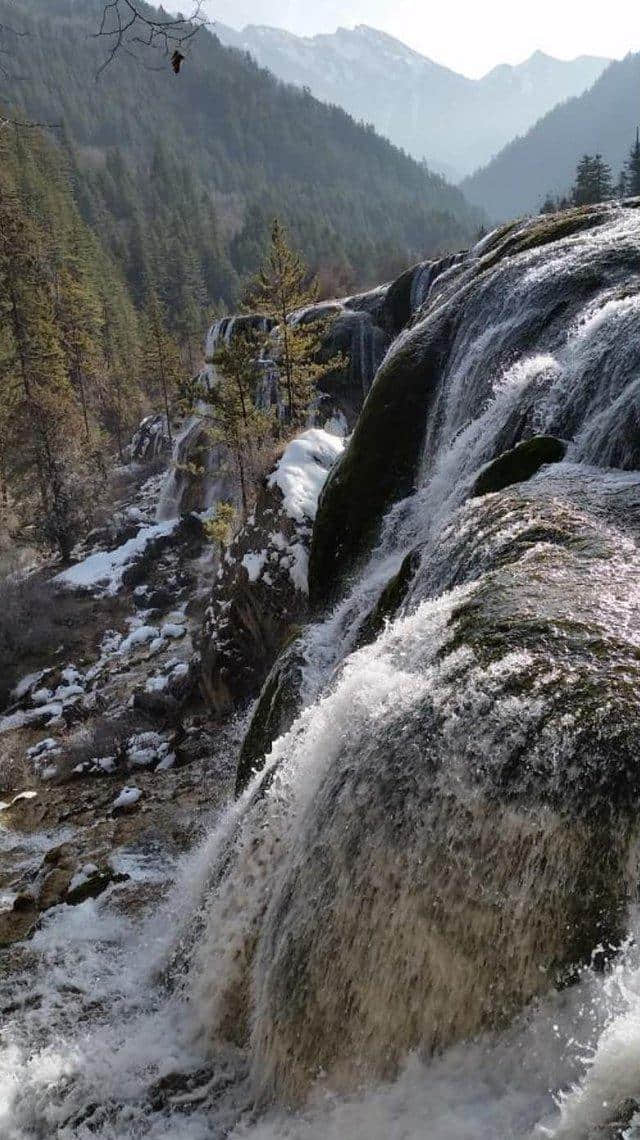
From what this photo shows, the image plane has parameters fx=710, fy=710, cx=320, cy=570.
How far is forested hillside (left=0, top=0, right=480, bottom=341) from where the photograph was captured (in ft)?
284

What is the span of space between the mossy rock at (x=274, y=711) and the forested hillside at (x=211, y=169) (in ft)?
226

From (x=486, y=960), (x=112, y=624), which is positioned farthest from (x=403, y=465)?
(x=112, y=624)

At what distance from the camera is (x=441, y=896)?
359 cm

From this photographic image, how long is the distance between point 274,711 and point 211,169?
16017 centimetres

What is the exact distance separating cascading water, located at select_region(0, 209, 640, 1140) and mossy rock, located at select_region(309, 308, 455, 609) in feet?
13.4

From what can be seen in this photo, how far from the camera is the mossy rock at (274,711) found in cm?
881

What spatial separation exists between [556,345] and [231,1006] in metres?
7.95

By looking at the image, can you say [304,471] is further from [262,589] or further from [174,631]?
[174,631]

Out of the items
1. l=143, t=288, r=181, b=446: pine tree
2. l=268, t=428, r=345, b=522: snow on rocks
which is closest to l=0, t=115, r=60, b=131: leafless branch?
l=268, t=428, r=345, b=522: snow on rocks

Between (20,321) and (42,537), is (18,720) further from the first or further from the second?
(20,321)

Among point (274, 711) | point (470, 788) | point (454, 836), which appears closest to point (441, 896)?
point (454, 836)

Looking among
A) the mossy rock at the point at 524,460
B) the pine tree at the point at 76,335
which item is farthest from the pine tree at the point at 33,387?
the mossy rock at the point at 524,460

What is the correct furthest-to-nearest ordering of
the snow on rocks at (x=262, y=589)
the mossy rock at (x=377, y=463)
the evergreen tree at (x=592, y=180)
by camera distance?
the evergreen tree at (x=592, y=180), the snow on rocks at (x=262, y=589), the mossy rock at (x=377, y=463)

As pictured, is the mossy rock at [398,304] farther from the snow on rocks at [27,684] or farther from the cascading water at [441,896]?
the cascading water at [441,896]
